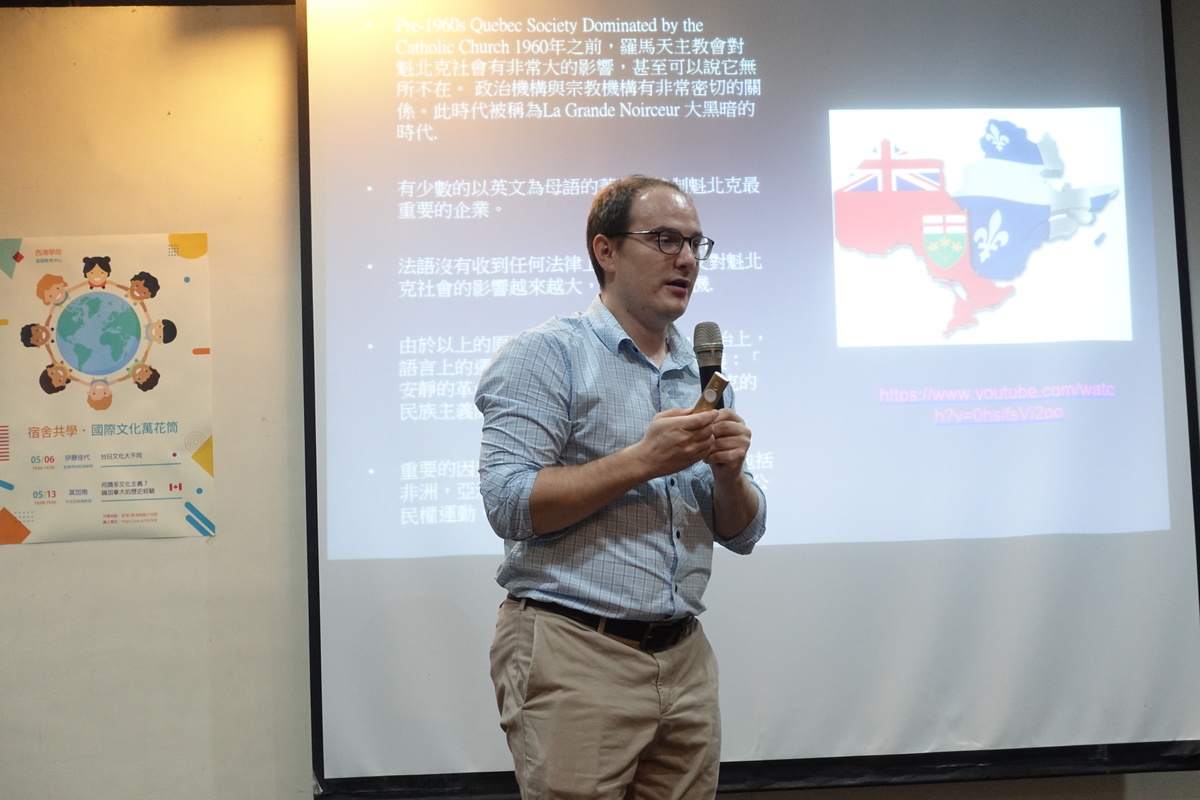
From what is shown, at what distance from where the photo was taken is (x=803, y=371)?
98.1 inches

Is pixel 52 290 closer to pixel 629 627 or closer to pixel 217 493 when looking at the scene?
pixel 217 493

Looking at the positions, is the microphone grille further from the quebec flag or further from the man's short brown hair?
the quebec flag

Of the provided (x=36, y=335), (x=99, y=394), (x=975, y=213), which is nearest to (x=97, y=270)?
(x=36, y=335)

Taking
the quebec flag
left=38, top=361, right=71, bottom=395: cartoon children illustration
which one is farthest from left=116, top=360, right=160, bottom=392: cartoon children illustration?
the quebec flag

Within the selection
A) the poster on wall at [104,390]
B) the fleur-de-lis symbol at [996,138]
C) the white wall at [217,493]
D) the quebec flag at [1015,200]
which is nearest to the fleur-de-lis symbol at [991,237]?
the quebec flag at [1015,200]

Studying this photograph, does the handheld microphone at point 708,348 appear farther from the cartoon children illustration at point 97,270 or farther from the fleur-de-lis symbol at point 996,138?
the cartoon children illustration at point 97,270

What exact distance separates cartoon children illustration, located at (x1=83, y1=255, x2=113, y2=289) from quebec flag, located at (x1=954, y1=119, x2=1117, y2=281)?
7.96 feet

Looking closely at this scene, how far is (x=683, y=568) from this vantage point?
4.80 ft

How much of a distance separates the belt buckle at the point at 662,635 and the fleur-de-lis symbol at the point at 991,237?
161 cm

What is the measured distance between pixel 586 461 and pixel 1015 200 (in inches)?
69.5

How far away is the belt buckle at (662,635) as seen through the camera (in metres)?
1.41

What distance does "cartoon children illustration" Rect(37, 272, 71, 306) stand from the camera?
258cm

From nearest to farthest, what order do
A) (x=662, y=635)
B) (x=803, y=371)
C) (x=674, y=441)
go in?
(x=674, y=441)
(x=662, y=635)
(x=803, y=371)

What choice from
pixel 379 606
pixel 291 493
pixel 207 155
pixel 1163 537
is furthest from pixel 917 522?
pixel 207 155
